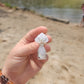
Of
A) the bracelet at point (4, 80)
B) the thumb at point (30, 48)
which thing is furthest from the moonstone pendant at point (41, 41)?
the bracelet at point (4, 80)

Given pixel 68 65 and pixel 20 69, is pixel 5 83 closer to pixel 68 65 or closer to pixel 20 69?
pixel 20 69

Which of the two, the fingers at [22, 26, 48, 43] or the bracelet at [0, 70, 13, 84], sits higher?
the fingers at [22, 26, 48, 43]

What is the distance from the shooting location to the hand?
1398mm

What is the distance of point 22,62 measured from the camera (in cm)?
145

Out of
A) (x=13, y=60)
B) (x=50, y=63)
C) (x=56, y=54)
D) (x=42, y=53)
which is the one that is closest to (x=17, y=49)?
(x=13, y=60)

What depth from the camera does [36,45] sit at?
1.27 m

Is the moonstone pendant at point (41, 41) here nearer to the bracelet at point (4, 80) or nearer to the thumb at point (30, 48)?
the thumb at point (30, 48)

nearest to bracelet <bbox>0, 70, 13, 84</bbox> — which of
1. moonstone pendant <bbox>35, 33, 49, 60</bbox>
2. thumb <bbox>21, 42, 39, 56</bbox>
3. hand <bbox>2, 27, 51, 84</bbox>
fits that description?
hand <bbox>2, 27, 51, 84</bbox>

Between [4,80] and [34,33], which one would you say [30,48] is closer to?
[34,33]

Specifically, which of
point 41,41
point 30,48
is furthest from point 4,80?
point 41,41

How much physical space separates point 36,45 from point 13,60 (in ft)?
1.13

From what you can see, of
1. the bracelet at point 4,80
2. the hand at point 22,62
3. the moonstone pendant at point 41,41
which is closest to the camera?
the moonstone pendant at point 41,41

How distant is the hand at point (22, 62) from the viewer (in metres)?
1.40

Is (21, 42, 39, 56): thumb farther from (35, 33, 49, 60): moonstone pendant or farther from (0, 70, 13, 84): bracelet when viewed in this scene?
(0, 70, 13, 84): bracelet
